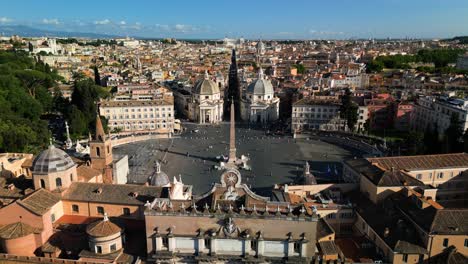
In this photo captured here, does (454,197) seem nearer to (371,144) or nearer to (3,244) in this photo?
(371,144)

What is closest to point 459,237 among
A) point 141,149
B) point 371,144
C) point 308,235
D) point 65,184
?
point 308,235

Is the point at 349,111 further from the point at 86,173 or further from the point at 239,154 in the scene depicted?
the point at 86,173

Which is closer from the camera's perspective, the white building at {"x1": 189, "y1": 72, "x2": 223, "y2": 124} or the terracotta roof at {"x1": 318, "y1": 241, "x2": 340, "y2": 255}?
the terracotta roof at {"x1": 318, "y1": 241, "x2": 340, "y2": 255}

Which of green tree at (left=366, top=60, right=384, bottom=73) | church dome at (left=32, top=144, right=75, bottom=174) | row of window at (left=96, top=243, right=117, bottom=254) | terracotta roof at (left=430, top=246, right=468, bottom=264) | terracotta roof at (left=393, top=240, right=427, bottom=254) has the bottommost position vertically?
terracotta roof at (left=430, top=246, right=468, bottom=264)

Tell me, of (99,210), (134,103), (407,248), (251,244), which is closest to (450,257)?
(407,248)

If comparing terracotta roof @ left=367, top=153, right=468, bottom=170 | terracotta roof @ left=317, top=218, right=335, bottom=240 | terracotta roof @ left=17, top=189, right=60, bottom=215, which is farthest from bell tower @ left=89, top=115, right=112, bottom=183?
terracotta roof @ left=367, top=153, right=468, bottom=170

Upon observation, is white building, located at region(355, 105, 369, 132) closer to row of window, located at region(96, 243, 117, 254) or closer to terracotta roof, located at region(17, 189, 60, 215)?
row of window, located at region(96, 243, 117, 254)
